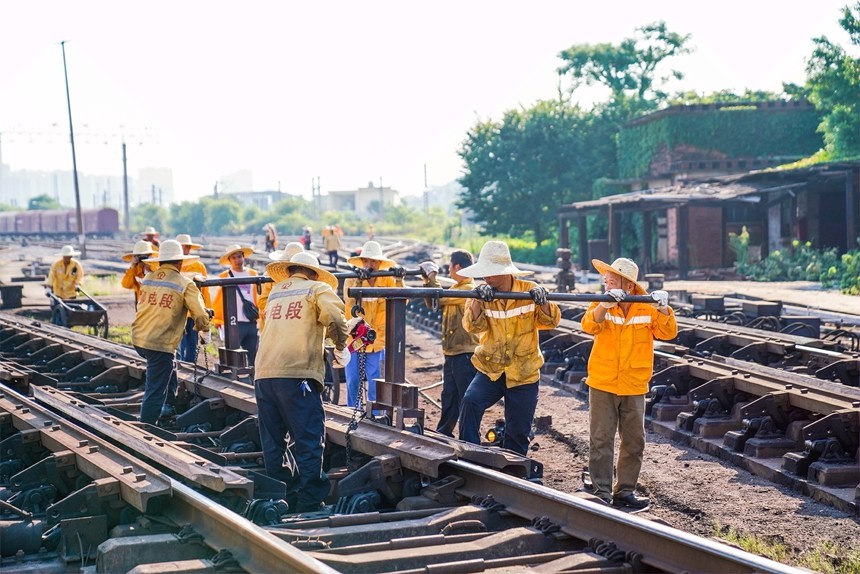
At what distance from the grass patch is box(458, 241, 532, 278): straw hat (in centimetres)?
236

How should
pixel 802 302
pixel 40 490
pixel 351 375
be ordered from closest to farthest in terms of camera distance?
pixel 40 490 < pixel 351 375 < pixel 802 302

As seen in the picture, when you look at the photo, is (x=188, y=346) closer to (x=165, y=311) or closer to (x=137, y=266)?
(x=137, y=266)

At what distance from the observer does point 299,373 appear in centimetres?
701

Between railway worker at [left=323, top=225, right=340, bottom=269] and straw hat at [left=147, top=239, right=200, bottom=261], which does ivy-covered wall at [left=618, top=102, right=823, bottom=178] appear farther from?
straw hat at [left=147, top=239, right=200, bottom=261]

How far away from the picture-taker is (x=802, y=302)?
68.5 ft

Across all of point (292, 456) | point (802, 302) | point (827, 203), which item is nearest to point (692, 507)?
point (292, 456)

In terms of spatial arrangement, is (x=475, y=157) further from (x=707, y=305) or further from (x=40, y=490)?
(x=40, y=490)

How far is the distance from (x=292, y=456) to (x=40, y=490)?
1.75 metres

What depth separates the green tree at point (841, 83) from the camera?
34312 mm

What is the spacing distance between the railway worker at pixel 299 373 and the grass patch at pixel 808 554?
273 centimetres

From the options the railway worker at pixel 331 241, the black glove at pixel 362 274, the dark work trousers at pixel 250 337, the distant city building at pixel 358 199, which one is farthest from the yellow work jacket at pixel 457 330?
the distant city building at pixel 358 199

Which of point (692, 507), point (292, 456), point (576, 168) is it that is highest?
point (576, 168)

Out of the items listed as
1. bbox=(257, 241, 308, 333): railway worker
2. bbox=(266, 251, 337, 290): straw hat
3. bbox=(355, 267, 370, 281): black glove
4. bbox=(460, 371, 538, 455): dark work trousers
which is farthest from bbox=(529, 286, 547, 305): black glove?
bbox=(355, 267, 370, 281): black glove

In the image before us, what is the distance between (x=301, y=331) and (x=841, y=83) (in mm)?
31680
